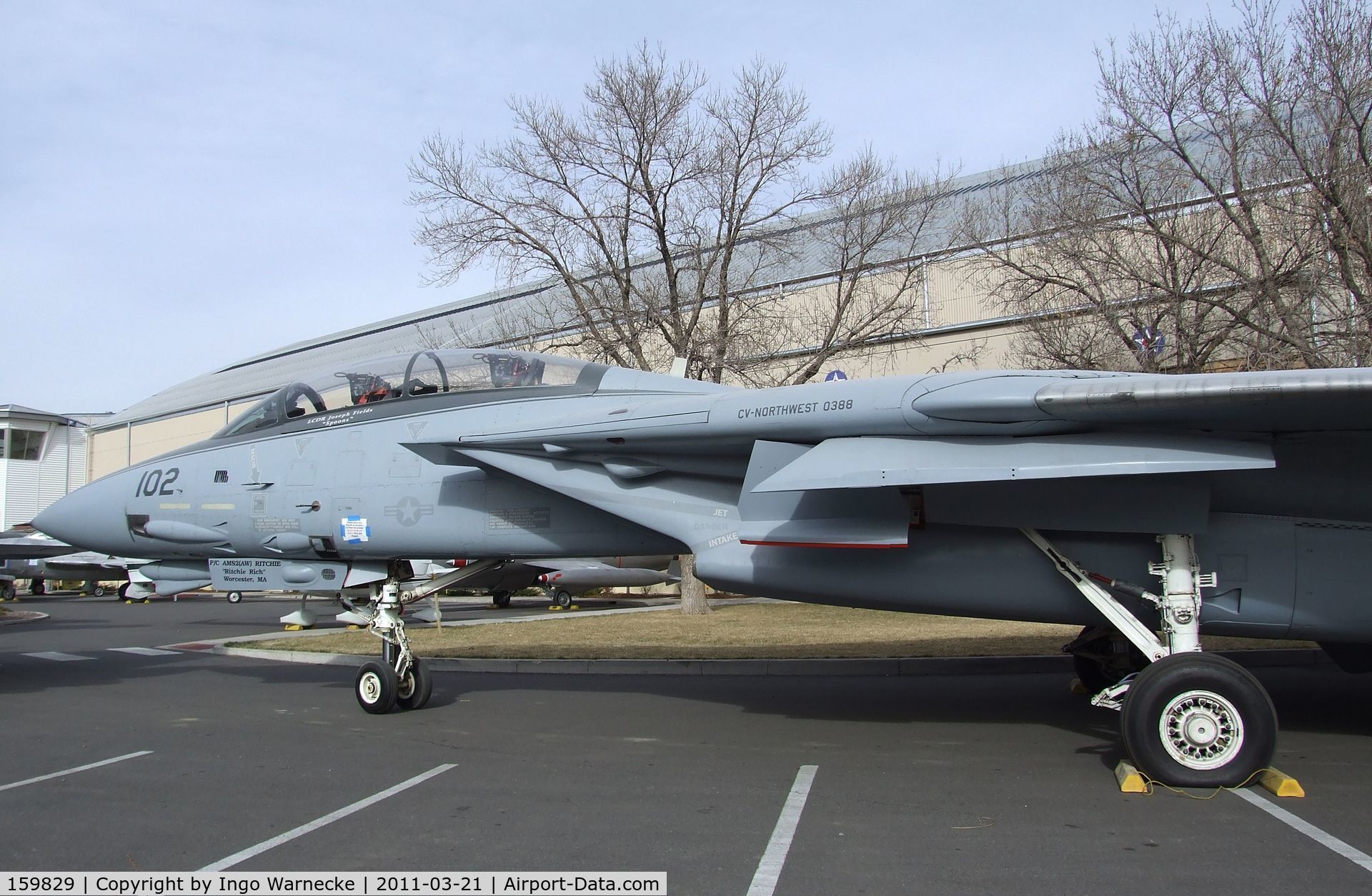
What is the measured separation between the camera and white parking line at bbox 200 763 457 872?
14.7ft

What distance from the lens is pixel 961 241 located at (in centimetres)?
1945

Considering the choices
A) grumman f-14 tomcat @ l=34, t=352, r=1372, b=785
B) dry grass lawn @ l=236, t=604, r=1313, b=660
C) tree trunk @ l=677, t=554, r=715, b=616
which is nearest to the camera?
grumman f-14 tomcat @ l=34, t=352, r=1372, b=785

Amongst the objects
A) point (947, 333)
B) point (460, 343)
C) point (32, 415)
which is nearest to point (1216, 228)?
point (947, 333)

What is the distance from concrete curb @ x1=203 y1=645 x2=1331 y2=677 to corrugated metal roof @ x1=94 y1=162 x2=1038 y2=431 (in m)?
10.7

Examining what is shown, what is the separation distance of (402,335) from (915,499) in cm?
3576

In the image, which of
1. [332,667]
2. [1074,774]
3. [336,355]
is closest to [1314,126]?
[1074,774]

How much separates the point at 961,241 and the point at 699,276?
17.7 ft

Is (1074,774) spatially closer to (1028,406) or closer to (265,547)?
(1028,406)

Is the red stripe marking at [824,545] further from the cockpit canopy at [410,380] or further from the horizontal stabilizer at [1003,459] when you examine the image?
the cockpit canopy at [410,380]

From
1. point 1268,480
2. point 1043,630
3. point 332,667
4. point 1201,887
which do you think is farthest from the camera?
point 1043,630

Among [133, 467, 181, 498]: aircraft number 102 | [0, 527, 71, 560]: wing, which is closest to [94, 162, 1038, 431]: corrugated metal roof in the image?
[0, 527, 71, 560]: wing

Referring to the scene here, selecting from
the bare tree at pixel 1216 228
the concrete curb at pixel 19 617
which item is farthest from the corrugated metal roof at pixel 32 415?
the bare tree at pixel 1216 228
